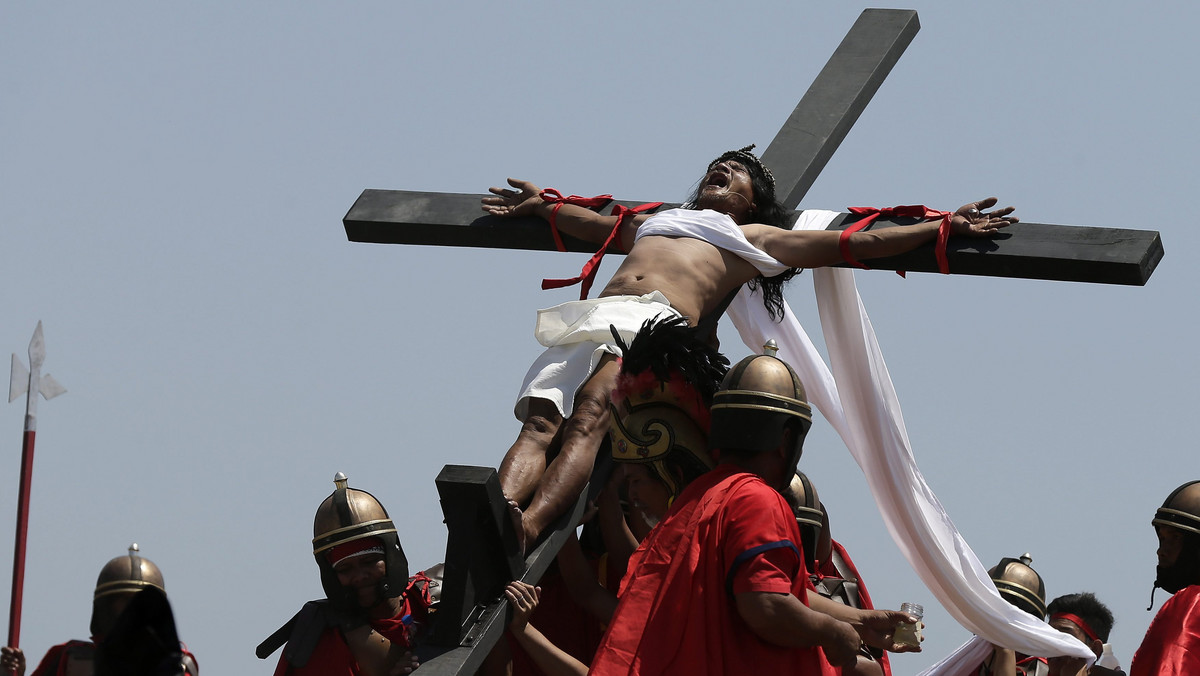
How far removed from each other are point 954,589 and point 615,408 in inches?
99.8

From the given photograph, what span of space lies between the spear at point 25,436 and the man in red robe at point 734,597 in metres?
2.76

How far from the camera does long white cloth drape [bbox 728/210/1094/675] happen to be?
709cm

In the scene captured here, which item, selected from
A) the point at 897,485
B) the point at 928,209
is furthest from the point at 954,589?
the point at 928,209

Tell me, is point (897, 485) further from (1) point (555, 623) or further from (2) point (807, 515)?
(1) point (555, 623)

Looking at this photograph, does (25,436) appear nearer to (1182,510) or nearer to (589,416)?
(589,416)

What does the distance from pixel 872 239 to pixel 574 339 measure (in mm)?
1490

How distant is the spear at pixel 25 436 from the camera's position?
20.6 feet

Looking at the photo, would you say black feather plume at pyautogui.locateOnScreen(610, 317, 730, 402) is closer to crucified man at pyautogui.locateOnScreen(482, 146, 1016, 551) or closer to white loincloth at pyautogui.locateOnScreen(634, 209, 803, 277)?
crucified man at pyautogui.locateOnScreen(482, 146, 1016, 551)

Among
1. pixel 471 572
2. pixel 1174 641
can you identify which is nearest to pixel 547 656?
pixel 471 572

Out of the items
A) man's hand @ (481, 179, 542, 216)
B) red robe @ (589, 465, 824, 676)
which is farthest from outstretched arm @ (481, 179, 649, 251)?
red robe @ (589, 465, 824, 676)

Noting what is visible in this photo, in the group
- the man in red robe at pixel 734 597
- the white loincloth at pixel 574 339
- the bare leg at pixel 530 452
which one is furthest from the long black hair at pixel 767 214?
the man in red robe at pixel 734 597

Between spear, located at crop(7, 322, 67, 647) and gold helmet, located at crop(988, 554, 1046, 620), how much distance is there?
3.90 m

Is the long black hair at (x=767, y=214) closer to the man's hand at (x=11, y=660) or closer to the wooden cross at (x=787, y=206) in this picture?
the wooden cross at (x=787, y=206)

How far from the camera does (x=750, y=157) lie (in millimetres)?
8070
